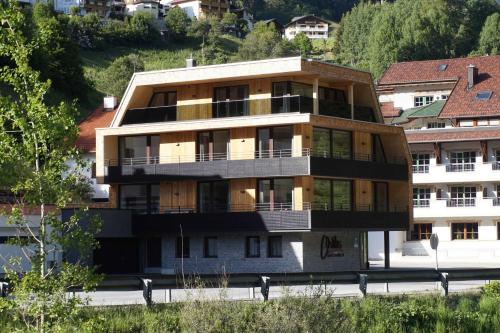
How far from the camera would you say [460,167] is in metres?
77.7

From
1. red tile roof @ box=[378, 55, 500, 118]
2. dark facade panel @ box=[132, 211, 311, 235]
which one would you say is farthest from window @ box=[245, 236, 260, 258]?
red tile roof @ box=[378, 55, 500, 118]

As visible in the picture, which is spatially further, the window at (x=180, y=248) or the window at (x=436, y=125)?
the window at (x=436, y=125)

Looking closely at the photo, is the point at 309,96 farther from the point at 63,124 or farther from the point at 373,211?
the point at 63,124

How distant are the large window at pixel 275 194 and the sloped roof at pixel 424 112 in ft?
112

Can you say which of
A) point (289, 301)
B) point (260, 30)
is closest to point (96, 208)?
point (289, 301)

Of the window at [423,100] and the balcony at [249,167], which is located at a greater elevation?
the window at [423,100]

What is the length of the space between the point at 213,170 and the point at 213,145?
1.58 metres

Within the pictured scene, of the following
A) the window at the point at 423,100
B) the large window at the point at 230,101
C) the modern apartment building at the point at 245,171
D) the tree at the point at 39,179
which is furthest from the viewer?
the window at the point at 423,100

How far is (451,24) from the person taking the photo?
16062 cm

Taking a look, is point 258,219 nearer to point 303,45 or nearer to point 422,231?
point 422,231

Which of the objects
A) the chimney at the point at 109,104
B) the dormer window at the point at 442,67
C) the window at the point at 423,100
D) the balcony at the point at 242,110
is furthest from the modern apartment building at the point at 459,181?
the chimney at the point at 109,104

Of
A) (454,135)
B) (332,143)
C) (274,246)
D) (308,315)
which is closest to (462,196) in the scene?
(454,135)

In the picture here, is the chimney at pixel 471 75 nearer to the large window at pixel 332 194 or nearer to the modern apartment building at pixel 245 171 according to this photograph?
the modern apartment building at pixel 245 171

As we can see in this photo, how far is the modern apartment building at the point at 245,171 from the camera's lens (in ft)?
175
